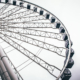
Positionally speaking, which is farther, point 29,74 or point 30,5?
point 30,5

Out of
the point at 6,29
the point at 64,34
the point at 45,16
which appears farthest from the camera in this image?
A: the point at 45,16

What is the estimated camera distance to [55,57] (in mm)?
16312

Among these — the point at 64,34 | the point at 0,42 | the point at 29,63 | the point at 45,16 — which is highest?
the point at 45,16

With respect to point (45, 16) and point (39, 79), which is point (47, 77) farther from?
point (45, 16)

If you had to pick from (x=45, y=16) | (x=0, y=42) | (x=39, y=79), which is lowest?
(x=39, y=79)

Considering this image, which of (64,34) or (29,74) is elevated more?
(64,34)

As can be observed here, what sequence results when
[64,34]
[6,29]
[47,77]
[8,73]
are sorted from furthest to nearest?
[47,77], [64,34], [6,29], [8,73]

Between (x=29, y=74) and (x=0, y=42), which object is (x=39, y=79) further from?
(x=0, y=42)

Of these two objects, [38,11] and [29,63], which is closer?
[29,63]

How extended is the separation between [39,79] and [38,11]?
11.1 metres

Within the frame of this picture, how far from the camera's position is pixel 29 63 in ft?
50.8

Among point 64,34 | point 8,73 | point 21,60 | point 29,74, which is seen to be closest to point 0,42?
point 21,60

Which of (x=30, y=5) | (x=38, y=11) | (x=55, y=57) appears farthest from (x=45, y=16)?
(x=55, y=57)

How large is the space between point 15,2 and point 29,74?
38.8ft
